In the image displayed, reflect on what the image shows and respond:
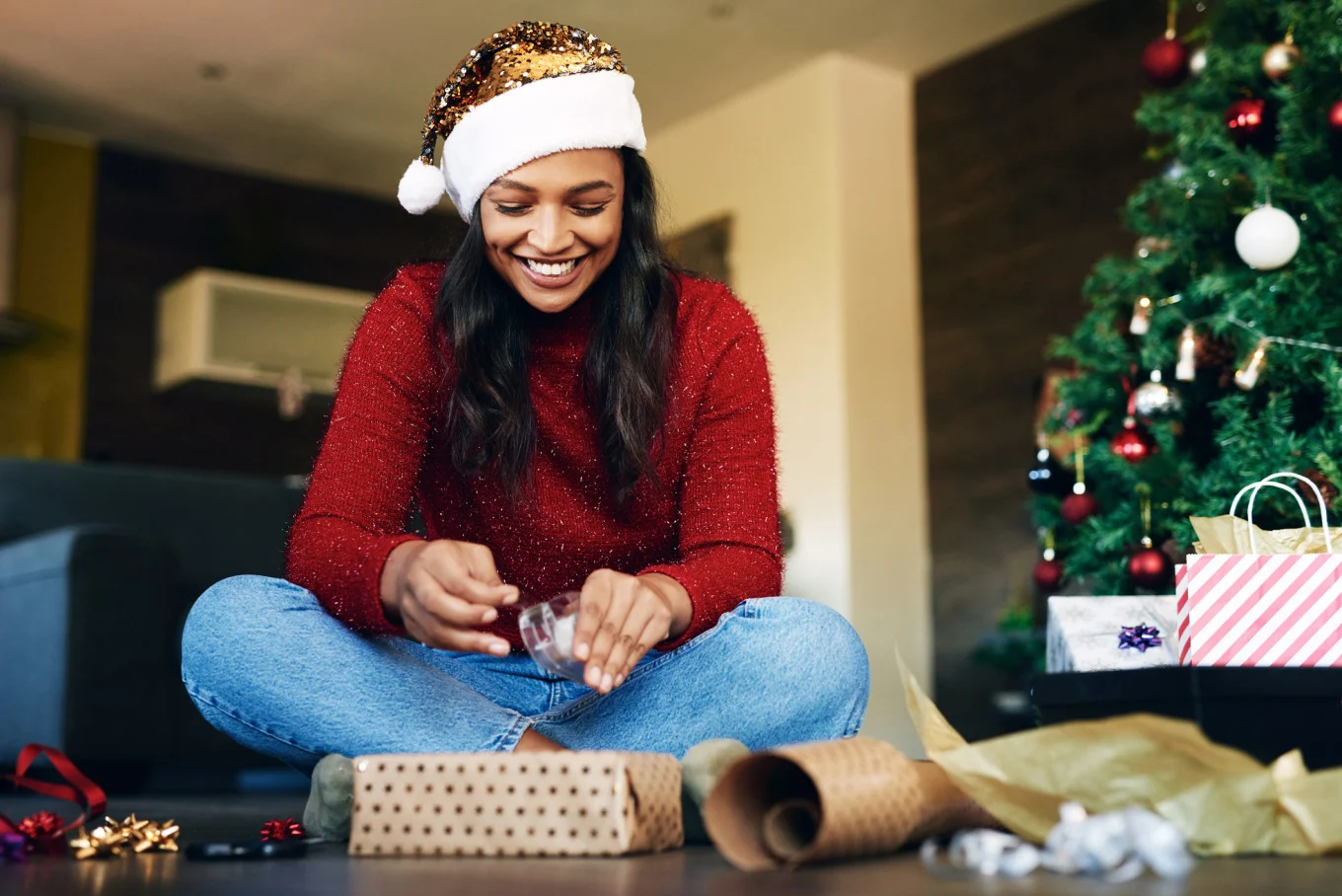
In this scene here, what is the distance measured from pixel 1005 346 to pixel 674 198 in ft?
→ 4.49

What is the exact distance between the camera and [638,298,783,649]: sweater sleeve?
4.16 feet

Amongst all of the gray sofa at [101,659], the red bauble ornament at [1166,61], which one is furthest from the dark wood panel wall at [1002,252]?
the gray sofa at [101,659]

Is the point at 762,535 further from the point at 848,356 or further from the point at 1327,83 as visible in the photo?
the point at 848,356

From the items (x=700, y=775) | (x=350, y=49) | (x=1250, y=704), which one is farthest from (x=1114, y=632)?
(x=350, y=49)

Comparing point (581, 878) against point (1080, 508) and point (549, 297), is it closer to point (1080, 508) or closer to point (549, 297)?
point (549, 297)

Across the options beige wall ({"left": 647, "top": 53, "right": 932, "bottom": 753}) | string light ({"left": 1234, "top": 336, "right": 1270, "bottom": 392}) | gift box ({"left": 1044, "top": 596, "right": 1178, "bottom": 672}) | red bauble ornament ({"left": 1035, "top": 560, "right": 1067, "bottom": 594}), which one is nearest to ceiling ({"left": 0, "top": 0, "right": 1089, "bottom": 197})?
beige wall ({"left": 647, "top": 53, "right": 932, "bottom": 753})

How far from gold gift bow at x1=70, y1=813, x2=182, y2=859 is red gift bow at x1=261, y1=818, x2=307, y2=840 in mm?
72

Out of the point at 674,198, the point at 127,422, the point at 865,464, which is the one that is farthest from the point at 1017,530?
the point at 127,422

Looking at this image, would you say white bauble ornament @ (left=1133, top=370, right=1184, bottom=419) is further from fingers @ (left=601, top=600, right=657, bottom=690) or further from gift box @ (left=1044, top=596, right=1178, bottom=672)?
fingers @ (left=601, top=600, right=657, bottom=690)

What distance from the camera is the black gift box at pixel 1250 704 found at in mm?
1124

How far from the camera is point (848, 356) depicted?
4164 mm

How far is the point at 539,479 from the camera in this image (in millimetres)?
1417

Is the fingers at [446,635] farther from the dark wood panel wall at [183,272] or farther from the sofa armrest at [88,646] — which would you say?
the dark wood panel wall at [183,272]

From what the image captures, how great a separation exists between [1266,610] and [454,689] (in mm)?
698
